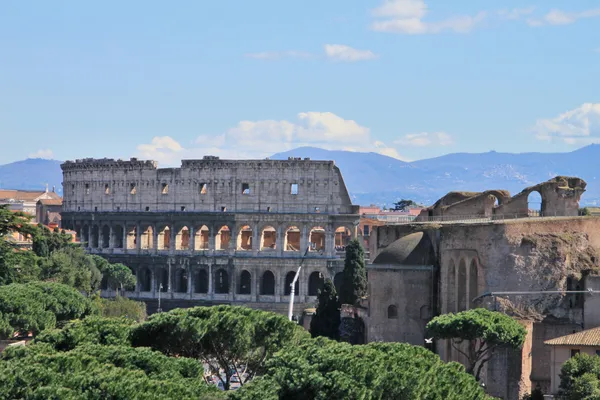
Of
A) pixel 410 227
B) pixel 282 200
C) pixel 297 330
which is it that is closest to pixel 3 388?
pixel 297 330

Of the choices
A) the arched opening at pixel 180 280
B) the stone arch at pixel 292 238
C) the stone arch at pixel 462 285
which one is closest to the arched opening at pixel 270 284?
the stone arch at pixel 292 238

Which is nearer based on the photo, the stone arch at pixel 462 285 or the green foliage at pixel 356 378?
the green foliage at pixel 356 378

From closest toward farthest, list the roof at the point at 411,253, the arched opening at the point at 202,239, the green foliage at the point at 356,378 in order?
the green foliage at the point at 356,378 < the roof at the point at 411,253 < the arched opening at the point at 202,239

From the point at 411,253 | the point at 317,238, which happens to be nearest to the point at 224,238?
the point at 317,238

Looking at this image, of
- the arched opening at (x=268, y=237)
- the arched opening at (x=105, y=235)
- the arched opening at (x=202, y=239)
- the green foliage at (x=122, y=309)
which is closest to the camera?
the green foliage at (x=122, y=309)

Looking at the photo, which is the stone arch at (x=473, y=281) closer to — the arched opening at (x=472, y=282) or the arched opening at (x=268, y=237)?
the arched opening at (x=472, y=282)

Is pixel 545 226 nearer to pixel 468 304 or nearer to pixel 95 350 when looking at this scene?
pixel 468 304

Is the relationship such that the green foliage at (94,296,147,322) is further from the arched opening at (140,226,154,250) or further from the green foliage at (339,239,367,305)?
the arched opening at (140,226,154,250)

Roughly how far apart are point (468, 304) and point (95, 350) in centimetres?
1854

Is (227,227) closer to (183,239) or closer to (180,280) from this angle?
(183,239)

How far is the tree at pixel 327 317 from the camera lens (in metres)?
59.3

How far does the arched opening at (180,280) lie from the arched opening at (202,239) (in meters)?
2.31

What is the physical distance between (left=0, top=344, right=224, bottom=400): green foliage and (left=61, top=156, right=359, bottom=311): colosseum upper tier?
4980 centimetres

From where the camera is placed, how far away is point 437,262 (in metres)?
51.5
